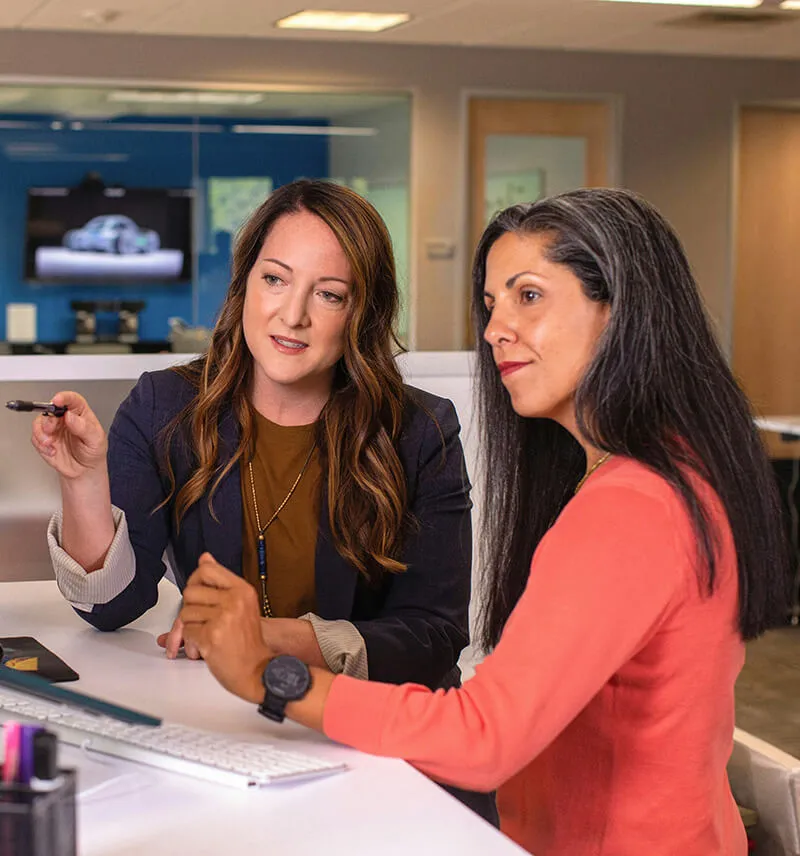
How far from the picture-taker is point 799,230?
7883mm

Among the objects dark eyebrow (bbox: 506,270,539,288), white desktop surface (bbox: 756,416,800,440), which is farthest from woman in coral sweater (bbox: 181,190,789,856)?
white desktop surface (bbox: 756,416,800,440)

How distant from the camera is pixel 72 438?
1.62 meters

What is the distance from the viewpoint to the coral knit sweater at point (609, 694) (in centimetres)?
112

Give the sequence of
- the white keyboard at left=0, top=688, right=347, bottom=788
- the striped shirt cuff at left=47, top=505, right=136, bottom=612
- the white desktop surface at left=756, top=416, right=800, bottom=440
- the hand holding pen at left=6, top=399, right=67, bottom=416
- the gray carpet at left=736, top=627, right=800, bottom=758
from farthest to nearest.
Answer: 1. the white desktop surface at left=756, top=416, right=800, bottom=440
2. the gray carpet at left=736, top=627, right=800, bottom=758
3. the striped shirt cuff at left=47, top=505, right=136, bottom=612
4. the hand holding pen at left=6, top=399, right=67, bottom=416
5. the white keyboard at left=0, top=688, right=347, bottom=788

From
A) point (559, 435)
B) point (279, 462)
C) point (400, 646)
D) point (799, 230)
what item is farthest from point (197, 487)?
point (799, 230)

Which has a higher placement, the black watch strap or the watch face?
the watch face

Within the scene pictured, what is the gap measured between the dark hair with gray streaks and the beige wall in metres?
6.04

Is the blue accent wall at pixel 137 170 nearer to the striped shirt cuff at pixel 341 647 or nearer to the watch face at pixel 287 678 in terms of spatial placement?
the striped shirt cuff at pixel 341 647

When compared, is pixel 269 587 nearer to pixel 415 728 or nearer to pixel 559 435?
pixel 559 435

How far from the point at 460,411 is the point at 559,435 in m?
0.97

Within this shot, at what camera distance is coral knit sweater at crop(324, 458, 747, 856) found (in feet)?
3.67

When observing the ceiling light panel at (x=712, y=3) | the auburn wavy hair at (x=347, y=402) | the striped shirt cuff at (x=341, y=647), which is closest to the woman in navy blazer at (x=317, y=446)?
the auburn wavy hair at (x=347, y=402)

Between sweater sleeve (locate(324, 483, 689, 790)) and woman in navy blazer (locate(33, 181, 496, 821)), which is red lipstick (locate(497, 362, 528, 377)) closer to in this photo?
sweater sleeve (locate(324, 483, 689, 790))

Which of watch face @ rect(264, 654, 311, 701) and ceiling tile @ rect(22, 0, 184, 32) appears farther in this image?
ceiling tile @ rect(22, 0, 184, 32)
